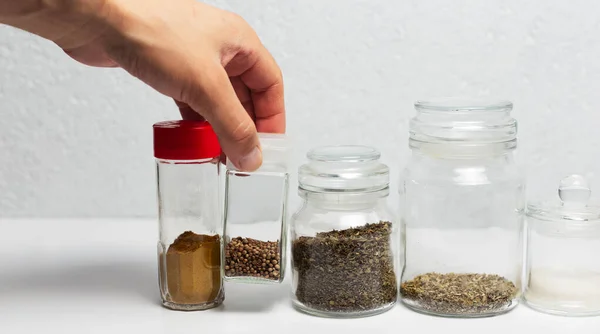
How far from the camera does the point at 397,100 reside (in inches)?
61.6

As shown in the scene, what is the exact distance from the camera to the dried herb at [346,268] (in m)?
1.04

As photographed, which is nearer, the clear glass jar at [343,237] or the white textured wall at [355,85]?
the clear glass jar at [343,237]

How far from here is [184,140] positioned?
1.05 m

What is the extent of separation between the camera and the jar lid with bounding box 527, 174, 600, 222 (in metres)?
1.08

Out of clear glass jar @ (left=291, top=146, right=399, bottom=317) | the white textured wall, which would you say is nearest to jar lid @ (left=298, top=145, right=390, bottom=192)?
clear glass jar @ (left=291, top=146, right=399, bottom=317)

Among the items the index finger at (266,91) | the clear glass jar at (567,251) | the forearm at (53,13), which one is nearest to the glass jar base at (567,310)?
the clear glass jar at (567,251)

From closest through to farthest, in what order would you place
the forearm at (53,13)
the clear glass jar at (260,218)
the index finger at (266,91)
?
the forearm at (53,13), the clear glass jar at (260,218), the index finger at (266,91)

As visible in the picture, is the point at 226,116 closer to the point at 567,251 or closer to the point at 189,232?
the point at 189,232

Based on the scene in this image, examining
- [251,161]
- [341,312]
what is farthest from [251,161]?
[341,312]

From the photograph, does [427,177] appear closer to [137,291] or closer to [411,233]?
[411,233]

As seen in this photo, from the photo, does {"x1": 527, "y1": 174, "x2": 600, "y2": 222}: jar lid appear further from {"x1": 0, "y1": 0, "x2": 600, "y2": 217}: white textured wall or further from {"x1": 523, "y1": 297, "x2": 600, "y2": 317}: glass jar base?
{"x1": 0, "y1": 0, "x2": 600, "y2": 217}: white textured wall

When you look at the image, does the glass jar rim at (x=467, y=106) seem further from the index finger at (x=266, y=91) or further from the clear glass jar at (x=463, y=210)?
the index finger at (x=266, y=91)

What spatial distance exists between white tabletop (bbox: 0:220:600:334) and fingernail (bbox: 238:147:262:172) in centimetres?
20

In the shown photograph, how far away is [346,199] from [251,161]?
130 mm
